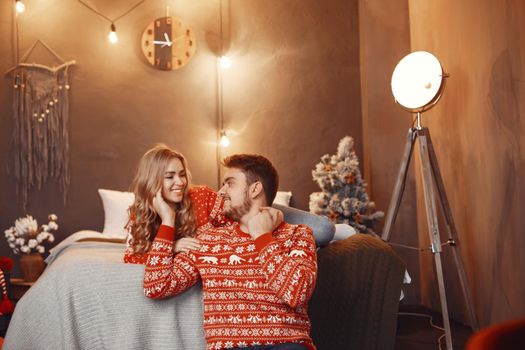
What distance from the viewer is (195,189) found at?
9.31ft

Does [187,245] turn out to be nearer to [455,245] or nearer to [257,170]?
[257,170]

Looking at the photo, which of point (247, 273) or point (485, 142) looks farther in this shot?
point (485, 142)

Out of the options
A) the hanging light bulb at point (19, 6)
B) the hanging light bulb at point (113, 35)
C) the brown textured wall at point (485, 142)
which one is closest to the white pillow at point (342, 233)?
the brown textured wall at point (485, 142)

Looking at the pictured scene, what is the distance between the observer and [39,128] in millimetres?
4578

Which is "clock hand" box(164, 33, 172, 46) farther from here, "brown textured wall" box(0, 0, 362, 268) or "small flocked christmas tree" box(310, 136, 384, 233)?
"small flocked christmas tree" box(310, 136, 384, 233)

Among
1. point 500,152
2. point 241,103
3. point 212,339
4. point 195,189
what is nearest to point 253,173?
point 212,339

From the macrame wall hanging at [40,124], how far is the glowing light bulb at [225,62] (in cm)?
123

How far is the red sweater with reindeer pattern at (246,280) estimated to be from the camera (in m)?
1.63

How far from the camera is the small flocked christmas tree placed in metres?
4.11

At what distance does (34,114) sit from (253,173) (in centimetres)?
323

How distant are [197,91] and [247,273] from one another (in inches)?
136

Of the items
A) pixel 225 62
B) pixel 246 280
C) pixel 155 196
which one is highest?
pixel 225 62

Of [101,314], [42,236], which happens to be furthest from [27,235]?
[101,314]

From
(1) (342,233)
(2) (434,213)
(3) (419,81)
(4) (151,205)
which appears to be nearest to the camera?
(4) (151,205)
